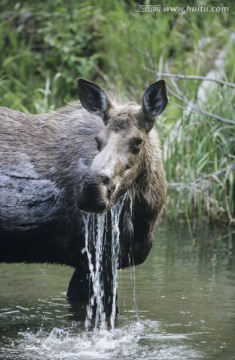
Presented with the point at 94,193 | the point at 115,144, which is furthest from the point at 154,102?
the point at 94,193

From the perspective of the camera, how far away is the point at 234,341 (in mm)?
5980

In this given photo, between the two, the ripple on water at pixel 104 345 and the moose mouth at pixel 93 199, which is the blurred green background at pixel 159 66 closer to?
the ripple on water at pixel 104 345

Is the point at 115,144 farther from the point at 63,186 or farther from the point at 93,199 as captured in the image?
the point at 63,186

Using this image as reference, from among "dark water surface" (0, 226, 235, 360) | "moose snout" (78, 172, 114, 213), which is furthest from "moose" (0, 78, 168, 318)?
"moose snout" (78, 172, 114, 213)

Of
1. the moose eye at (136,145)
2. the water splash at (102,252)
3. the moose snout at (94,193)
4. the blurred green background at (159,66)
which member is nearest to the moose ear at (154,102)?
the moose eye at (136,145)

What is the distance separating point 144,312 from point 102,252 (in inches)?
29.7

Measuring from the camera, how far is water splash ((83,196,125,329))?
634cm

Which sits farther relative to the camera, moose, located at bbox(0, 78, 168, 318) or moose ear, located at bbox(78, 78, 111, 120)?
moose, located at bbox(0, 78, 168, 318)

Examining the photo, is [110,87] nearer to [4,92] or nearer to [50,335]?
[4,92]

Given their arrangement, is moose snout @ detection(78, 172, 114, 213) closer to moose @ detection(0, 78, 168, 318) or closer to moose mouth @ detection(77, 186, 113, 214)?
moose mouth @ detection(77, 186, 113, 214)

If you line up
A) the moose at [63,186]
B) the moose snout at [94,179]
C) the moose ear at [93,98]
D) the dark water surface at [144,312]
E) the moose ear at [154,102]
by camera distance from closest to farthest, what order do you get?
1. the moose snout at [94,179]
2. the dark water surface at [144,312]
3. the moose ear at [154,102]
4. the moose ear at [93,98]
5. the moose at [63,186]

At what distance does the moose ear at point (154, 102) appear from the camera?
20.1 feet

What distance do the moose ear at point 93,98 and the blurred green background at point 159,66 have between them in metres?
3.30

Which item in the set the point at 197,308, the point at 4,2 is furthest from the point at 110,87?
the point at 197,308
